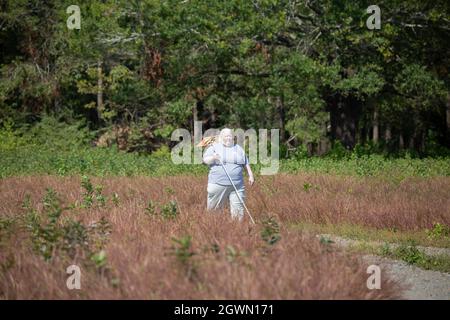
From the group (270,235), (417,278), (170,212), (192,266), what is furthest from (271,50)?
(192,266)

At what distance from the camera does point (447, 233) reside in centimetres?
1287

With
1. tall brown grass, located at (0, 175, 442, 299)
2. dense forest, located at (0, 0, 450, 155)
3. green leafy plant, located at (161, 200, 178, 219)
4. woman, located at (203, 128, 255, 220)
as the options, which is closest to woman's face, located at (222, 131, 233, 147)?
woman, located at (203, 128, 255, 220)

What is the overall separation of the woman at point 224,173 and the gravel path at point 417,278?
1.87 metres

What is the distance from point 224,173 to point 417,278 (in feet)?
11.6

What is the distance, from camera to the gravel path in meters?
8.18

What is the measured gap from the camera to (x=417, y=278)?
9.30 meters

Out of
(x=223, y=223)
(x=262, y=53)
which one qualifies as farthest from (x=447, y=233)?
(x=262, y=53)

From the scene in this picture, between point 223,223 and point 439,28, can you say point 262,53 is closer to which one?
point 439,28

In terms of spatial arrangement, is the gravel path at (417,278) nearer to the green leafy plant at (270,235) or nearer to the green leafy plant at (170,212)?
the green leafy plant at (270,235)

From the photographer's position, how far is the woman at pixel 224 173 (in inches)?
457

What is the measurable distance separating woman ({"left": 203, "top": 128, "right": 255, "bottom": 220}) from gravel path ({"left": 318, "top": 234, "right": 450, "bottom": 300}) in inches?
73.8

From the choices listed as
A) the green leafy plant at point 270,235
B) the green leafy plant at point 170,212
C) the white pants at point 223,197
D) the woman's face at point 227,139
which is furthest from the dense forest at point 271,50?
the green leafy plant at point 270,235

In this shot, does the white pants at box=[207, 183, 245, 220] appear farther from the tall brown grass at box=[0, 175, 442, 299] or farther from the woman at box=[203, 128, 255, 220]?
the tall brown grass at box=[0, 175, 442, 299]
